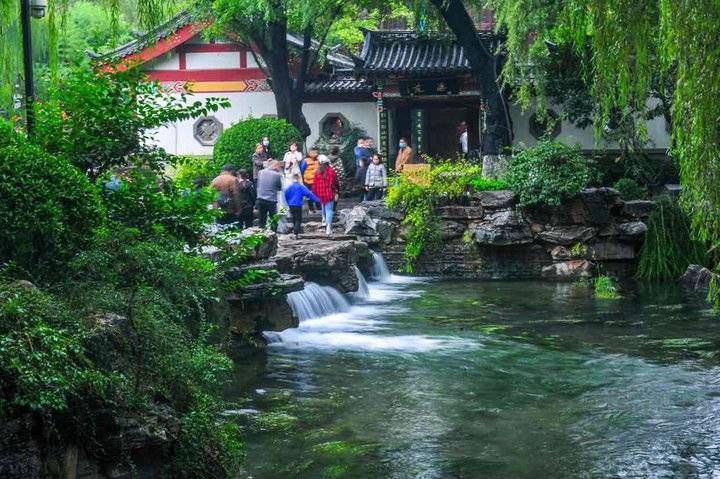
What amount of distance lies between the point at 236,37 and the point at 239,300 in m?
17.8

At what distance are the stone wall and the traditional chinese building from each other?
639cm

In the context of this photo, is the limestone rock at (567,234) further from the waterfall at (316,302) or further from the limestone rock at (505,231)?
the waterfall at (316,302)

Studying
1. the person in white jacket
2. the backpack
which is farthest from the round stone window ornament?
the backpack

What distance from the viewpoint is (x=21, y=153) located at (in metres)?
8.10

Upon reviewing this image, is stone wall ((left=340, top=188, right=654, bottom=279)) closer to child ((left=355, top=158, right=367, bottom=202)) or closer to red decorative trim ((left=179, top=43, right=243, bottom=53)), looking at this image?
child ((left=355, top=158, right=367, bottom=202))

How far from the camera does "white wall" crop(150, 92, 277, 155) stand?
3350 centimetres

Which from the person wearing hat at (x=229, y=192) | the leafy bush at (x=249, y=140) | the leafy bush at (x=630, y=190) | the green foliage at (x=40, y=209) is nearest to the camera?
the green foliage at (x=40, y=209)

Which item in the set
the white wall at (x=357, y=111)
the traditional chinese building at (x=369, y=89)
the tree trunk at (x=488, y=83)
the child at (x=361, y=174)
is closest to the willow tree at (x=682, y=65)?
the tree trunk at (x=488, y=83)

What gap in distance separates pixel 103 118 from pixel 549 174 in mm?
13391

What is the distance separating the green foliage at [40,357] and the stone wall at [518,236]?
1549 centimetres

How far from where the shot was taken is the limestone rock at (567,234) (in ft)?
71.3

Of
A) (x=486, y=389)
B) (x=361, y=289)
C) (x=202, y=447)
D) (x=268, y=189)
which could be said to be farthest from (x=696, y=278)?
(x=202, y=447)

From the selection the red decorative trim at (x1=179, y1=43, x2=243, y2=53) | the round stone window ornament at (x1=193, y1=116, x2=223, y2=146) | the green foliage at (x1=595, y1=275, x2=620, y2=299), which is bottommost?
the green foliage at (x1=595, y1=275, x2=620, y2=299)

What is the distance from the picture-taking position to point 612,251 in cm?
2167
